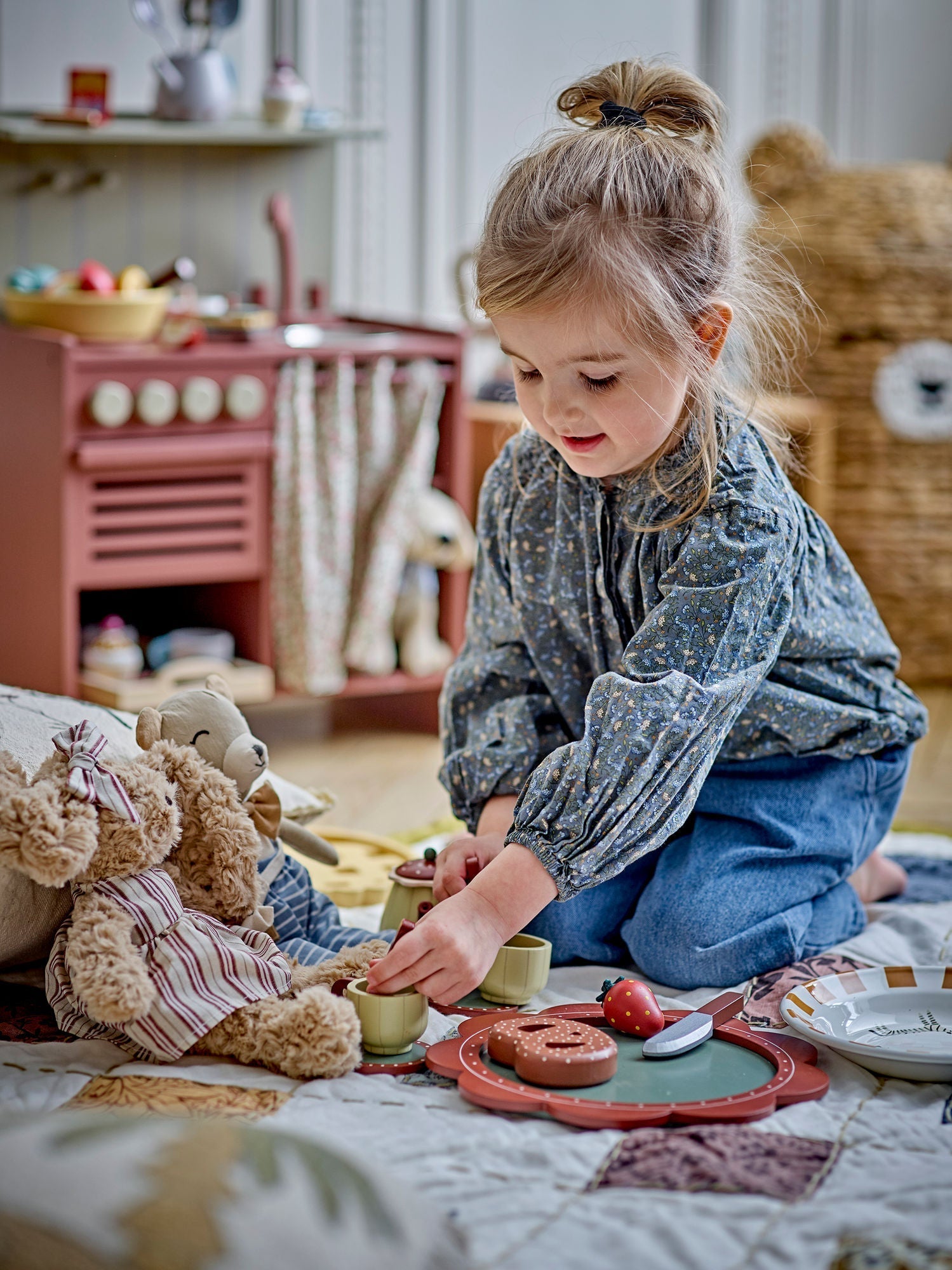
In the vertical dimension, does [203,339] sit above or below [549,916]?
above

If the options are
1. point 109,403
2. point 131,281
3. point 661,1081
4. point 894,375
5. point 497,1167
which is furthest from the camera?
point 894,375

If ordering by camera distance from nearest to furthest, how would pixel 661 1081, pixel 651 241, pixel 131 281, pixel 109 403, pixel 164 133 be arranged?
1. pixel 661 1081
2. pixel 651 241
3. pixel 109 403
4. pixel 131 281
5. pixel 164 133

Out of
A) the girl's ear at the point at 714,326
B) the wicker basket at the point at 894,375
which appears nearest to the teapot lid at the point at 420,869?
the girl's ear at the point at 714,326

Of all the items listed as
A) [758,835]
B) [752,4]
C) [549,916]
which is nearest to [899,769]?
[758,835]

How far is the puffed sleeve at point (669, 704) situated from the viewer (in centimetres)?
99

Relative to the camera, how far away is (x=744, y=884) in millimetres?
1188

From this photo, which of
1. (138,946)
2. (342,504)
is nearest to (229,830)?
(138,946)

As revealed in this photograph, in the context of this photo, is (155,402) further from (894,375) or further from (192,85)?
(894,375)

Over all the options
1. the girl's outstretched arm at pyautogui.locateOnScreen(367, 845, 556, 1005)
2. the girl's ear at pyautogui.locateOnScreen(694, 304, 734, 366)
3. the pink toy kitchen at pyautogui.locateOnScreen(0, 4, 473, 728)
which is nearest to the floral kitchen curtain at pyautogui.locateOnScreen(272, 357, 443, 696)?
the pink toy kitchen at pyautogui.locateOnScreen(0, 4, 473, 728)

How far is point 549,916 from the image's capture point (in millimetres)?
1191

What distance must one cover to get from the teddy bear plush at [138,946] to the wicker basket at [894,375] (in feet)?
5.88

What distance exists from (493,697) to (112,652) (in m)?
0.78

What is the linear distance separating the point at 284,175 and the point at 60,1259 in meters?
1.97

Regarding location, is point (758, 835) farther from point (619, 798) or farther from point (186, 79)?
point (186, 79)
